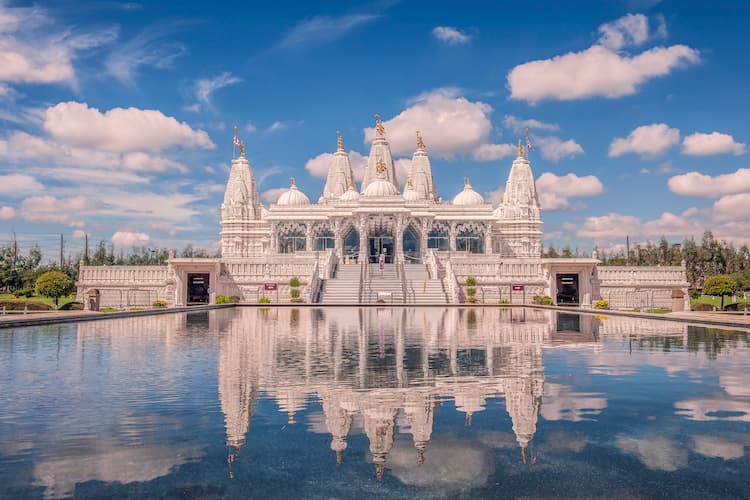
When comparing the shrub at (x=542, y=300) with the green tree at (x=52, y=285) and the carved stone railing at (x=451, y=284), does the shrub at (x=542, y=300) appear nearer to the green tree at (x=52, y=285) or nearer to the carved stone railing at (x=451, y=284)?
the carved stone railing at (x=451, y=284)

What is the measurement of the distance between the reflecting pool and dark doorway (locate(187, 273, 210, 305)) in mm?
35903

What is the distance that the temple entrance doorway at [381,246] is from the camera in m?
65.8

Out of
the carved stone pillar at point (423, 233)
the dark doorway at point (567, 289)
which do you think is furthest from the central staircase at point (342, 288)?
the dark doorway at point (567, 289)

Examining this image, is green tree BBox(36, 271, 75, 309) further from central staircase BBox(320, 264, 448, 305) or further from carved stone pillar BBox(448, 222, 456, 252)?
carved stone pillar BBox(448, 222, 456, 252)

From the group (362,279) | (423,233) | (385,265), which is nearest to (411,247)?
(423,233)

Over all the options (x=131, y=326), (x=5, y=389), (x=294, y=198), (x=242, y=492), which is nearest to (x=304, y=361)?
(x=5, y=389)

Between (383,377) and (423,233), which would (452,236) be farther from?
(383,377)

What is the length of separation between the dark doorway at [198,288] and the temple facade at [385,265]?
0.29ft

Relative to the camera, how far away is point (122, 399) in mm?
9258

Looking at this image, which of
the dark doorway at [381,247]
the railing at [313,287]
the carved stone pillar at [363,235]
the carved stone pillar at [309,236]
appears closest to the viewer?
the railing at [313,287]

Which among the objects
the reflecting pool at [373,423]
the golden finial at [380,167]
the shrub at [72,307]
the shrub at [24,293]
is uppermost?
the golden finial at [380,167]

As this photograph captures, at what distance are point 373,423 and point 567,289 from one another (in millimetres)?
46248

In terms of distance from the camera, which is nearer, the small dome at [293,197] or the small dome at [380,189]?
the small dome at [380,189]

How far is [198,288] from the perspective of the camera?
51.8 m
